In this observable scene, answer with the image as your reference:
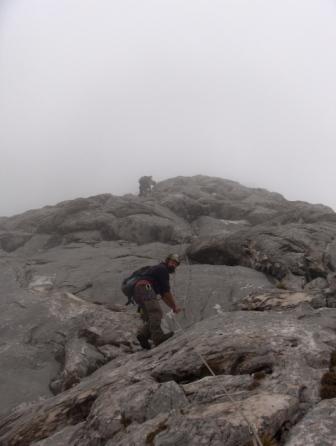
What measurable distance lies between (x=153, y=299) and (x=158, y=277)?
3.12ft

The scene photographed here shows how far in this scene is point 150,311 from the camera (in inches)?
601

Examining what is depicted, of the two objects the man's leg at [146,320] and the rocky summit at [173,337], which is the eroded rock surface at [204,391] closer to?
the rocky summit at [173,337]

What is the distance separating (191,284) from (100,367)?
9.03 meters

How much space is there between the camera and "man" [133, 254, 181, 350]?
15227mm

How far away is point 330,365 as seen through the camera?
10.6 meters

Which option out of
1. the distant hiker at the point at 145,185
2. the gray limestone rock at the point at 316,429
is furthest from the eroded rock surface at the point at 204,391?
the distant hiker at the point at 145,185

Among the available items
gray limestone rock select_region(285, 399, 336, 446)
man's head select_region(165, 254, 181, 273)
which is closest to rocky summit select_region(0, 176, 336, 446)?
gray limestone rock select_region(285, 399, 336, 446)

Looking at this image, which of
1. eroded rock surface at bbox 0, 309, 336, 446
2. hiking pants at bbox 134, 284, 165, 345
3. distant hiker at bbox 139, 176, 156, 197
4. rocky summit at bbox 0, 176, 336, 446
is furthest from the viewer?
distant hiker at bbox 139, 176, 156, 197

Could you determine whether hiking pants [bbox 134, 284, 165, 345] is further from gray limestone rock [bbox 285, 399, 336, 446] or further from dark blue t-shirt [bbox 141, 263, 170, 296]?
gray limestone rock [bbox 285, 399, 336, 446]

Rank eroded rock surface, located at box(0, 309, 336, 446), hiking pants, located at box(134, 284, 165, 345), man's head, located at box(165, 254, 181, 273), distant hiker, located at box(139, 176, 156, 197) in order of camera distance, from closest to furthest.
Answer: eroded rock surface, located at box(0, 309, 336, 446) → hiking pants, located at box(134, 284, 165, 345) → man's head, located at box(165, 254, 181, 273) → distant hiker, located at box(139, 176, 156, 197)

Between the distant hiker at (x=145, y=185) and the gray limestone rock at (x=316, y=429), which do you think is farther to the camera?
the distant hiker at (x=145, y=185)

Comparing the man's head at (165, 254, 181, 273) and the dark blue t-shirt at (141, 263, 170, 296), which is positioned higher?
the man's head at (165, 254, 181, 273)

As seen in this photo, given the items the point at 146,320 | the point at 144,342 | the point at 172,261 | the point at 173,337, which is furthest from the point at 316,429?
the point at 172,261

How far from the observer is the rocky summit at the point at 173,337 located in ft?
28.3
